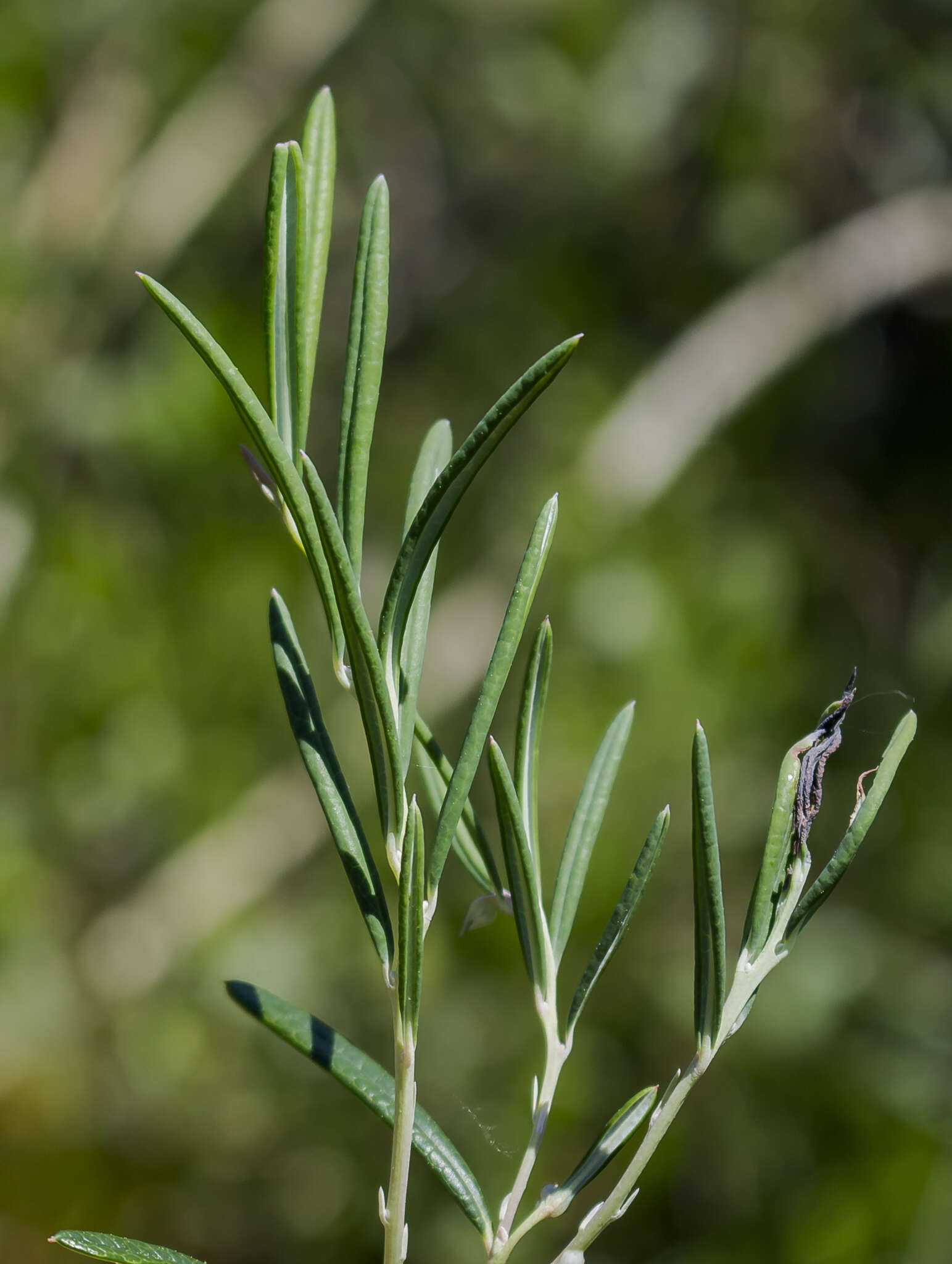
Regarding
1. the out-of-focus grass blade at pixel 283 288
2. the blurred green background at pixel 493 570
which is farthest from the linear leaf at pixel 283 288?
the blurred green background at pixel 493 570

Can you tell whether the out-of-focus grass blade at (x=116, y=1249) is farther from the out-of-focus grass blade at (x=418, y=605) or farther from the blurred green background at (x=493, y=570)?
the blurred green background at (x=493, y=570)

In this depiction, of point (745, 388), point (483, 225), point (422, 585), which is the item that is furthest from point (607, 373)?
point (422, 585)

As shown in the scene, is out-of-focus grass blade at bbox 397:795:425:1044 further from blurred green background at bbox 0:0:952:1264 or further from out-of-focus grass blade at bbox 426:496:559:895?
blurred green background at bbox 0:0:952:1264

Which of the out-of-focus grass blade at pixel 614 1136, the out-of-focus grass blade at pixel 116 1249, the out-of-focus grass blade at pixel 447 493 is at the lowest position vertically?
the out-of-focus grass blade at pixel 614 1136

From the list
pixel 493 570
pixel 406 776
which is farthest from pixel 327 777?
pixel 493 570

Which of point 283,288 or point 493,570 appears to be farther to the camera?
point 493,570

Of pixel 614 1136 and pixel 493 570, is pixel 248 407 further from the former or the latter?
pixel 493 570

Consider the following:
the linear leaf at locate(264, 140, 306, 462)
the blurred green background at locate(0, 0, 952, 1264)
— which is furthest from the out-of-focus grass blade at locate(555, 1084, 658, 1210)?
the blurred green background at locate(0, 0, 952, 1264)
